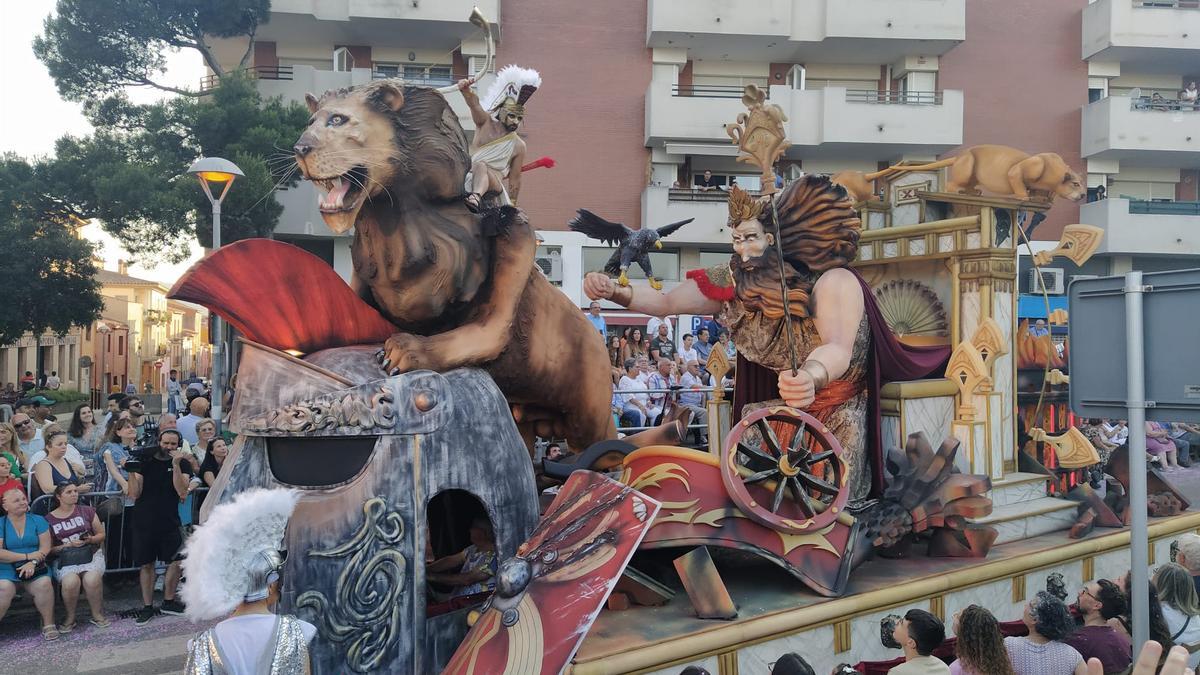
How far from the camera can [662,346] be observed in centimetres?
1407

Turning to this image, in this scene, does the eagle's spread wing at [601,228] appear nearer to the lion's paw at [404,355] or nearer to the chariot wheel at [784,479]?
the chariot wheel at [784,479]

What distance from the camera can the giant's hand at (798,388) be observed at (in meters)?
4.53

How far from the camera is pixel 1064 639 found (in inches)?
153

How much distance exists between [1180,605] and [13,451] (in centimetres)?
903

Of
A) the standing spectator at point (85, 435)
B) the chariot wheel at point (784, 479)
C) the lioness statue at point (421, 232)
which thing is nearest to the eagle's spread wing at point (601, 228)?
the lioness statue at point (421, 232)

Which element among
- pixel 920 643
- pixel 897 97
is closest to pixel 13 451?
pixel 920 643

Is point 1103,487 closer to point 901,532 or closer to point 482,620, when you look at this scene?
point 901,532

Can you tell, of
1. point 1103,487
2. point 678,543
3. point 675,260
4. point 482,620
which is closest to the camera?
point 482,620

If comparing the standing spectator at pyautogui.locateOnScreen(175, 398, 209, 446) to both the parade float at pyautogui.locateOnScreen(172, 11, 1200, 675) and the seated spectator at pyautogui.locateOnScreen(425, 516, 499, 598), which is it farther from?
the seated spectator at pyautogui.locateOnScreen(425, 516, 499, 598)

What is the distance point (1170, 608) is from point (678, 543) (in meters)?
2.55

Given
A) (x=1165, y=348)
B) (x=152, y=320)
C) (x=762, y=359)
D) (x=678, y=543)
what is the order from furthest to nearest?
(x=152, y=320), (x=762, y=359), (x=678, y=543), (x=1165, y=348)

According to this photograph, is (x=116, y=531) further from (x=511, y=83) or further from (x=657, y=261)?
(x=657, y=261)

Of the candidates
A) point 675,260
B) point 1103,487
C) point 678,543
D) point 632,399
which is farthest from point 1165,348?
point 675,260

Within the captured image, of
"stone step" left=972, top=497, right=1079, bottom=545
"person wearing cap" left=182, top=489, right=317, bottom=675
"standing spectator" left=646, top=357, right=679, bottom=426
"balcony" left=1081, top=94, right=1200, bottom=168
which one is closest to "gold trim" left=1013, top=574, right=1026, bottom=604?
"stone step" left=972, top=497, right=1079, bottom=545
